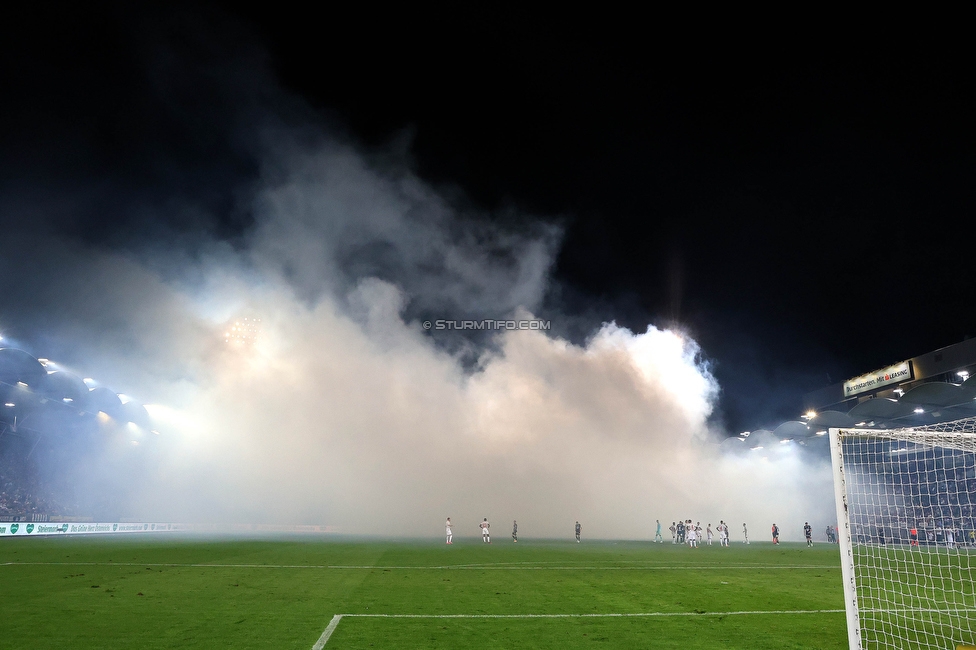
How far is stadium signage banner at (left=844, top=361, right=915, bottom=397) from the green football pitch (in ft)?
134

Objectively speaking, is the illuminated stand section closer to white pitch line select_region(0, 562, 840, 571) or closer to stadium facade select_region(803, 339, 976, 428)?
white pitch line select_region(0, 562, 840, 571)

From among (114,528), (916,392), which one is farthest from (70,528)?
(916,392)

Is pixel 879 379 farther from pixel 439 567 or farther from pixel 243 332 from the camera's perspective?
pixel 243 332

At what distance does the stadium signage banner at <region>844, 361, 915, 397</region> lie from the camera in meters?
51.2

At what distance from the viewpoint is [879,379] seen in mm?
53938

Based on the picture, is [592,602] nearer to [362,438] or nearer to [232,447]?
[362,438]

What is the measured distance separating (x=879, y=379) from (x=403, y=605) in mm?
57533

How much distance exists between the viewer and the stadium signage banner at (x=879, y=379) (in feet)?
168

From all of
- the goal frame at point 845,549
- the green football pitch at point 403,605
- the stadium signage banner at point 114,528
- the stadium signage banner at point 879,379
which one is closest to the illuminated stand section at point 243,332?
the stadium signage banner at point 114,528

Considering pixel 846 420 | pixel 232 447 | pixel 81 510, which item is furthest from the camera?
pixel 232 447

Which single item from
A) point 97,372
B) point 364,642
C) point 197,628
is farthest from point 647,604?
point 97,372

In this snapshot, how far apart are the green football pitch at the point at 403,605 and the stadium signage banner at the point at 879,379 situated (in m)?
41.0

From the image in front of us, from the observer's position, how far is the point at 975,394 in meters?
38.2

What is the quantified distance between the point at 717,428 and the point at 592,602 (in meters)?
60.7
